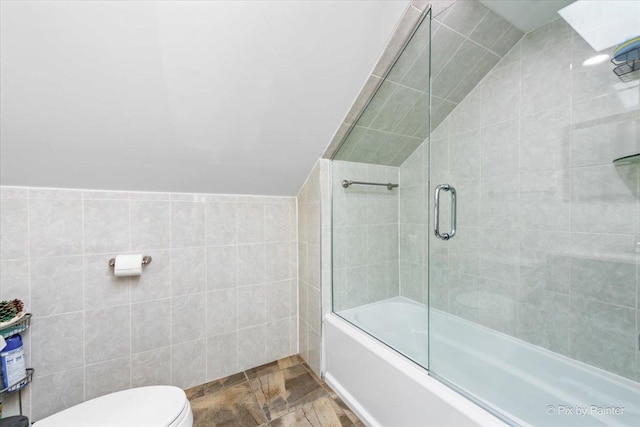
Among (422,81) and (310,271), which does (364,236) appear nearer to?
(310,271)

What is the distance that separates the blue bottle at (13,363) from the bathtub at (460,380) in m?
1.54

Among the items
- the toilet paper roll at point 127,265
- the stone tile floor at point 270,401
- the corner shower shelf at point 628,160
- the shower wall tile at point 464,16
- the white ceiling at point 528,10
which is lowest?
the stone tile floor at point 270,401

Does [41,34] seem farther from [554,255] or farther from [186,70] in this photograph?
[554,255]

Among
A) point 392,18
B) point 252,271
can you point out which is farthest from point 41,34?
point 252,271

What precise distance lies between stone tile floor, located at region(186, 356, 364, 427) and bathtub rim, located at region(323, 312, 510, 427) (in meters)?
0.05

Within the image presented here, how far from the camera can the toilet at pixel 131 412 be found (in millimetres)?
972

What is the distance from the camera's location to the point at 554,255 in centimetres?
140

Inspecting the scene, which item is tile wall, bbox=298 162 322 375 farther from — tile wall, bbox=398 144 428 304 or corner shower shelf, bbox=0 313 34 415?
corner shower shelf, bbox=0 313 34 415

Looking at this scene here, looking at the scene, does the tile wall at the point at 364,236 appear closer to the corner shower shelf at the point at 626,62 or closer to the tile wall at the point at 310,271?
the tile wall at the point at 310,271

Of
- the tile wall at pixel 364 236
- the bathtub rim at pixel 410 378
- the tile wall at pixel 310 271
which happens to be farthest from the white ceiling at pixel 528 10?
the bathtub rim at pixel 410 378

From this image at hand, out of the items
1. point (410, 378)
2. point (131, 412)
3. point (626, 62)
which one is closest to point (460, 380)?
point (410, 378)

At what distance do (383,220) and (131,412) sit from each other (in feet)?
5.50

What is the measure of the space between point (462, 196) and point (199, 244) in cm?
179

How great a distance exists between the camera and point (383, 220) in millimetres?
1889
